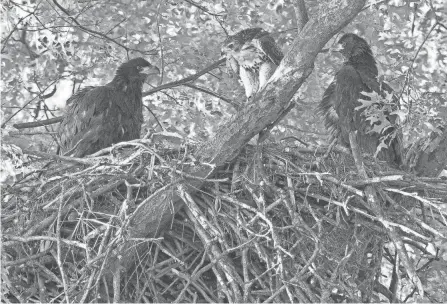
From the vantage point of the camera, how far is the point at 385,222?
658cm

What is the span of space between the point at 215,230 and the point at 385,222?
1253mm

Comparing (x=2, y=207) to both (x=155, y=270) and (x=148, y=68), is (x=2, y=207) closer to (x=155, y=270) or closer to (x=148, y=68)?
(x=155, y=270)

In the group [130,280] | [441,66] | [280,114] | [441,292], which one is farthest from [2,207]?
[441,66]

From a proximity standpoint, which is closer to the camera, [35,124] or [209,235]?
[209,235]

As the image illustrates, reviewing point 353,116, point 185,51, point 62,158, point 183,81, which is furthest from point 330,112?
point 62,158

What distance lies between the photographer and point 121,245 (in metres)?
6.53

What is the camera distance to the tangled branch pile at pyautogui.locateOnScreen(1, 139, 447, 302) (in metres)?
6.50

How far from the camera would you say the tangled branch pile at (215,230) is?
650cm

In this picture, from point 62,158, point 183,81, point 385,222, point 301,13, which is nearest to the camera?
point 385,222

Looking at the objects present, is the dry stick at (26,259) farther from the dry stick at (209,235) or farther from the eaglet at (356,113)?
the eaglet at (356,113)

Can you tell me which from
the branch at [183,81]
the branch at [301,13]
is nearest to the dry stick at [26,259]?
the branch at [301,13]

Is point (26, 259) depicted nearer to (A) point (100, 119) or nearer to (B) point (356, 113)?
(A) point (100, 119)

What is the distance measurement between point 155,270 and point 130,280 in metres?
0.22

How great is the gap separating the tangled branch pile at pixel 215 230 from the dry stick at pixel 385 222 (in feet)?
0.05
